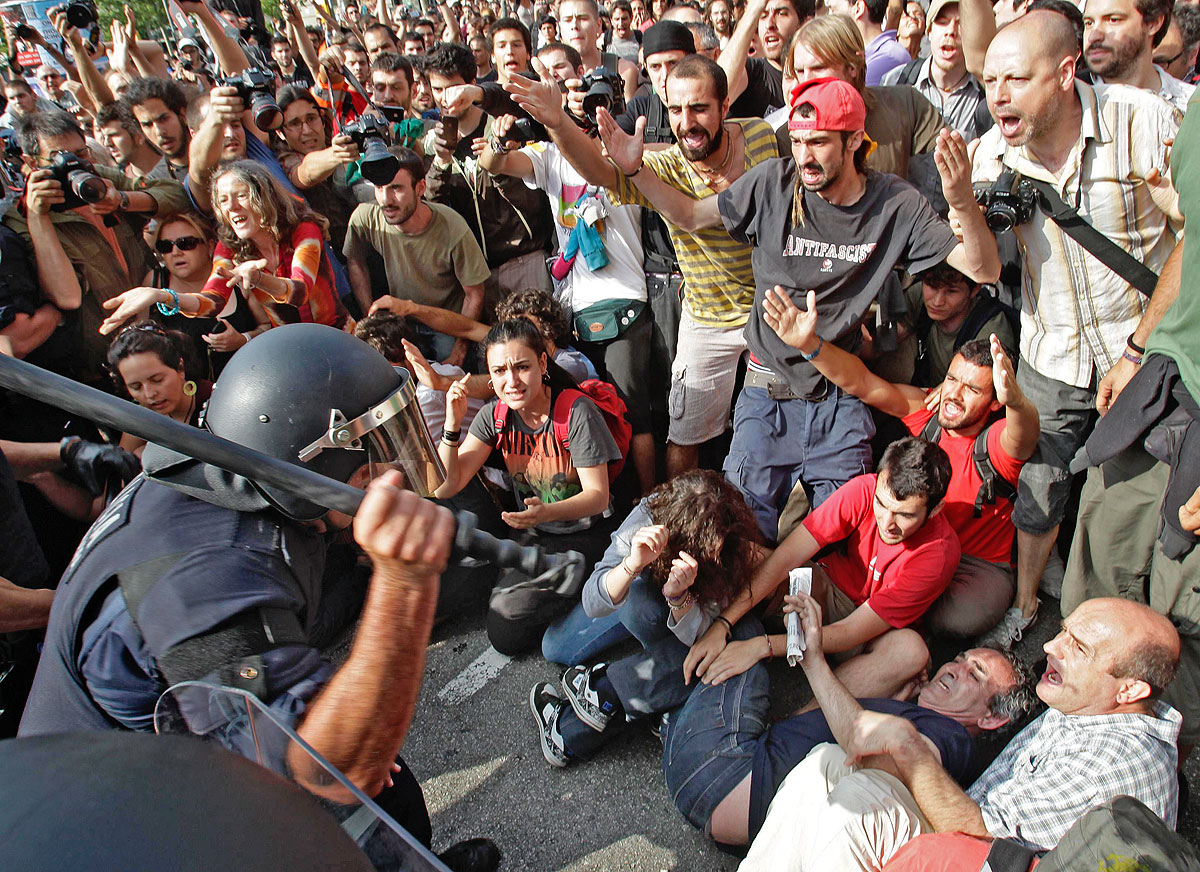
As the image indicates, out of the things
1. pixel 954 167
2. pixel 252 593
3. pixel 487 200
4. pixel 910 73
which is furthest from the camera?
pixel 910 73

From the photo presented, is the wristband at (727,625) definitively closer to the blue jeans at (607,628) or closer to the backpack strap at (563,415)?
the blue jeans at (607,628)

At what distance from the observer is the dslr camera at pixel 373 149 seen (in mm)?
3760

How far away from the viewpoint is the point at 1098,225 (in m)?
2.77

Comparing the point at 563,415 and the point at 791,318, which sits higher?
the point at 791,318

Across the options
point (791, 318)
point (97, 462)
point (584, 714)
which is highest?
point (791, 318)

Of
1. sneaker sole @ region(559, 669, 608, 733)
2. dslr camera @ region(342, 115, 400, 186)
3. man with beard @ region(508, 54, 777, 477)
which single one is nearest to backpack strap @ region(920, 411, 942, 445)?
man with beard @ region(508, 54, 777, 477)

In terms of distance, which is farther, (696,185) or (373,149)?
(373,149)

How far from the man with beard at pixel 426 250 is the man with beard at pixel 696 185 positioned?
104 cm

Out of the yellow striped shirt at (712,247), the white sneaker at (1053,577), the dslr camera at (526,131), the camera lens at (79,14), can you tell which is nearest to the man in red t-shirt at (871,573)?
the white sneaker at (1053,577)

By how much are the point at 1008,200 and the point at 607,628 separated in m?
2.13

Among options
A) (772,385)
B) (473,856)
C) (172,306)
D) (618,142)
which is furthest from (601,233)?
(473,856)

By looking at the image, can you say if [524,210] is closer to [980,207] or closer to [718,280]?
[718,280]

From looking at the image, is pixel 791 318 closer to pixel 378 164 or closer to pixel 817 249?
pixel 817 249

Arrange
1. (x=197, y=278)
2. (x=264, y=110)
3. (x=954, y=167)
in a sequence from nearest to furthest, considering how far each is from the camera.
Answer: (x=954, y=167) < (x=197, y=278) < (x=264, y=110)
